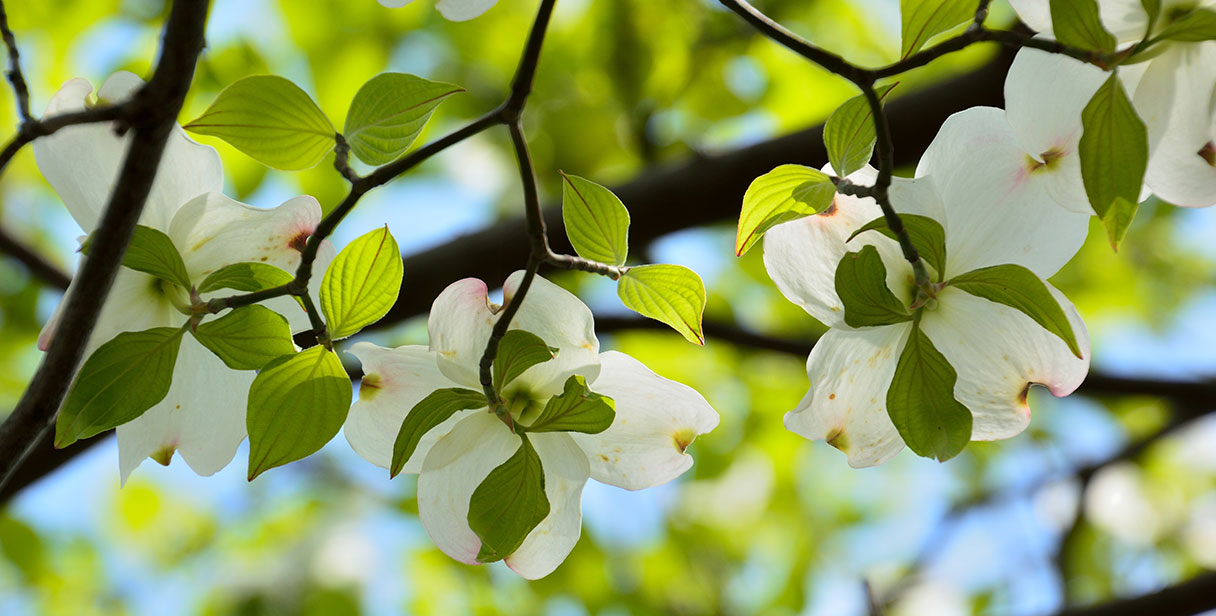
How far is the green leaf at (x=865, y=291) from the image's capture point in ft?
1.00

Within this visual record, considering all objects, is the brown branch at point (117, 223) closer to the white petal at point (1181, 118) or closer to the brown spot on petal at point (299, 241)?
the brown spot on petal at point (299, 241)

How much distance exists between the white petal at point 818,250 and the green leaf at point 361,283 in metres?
0.14

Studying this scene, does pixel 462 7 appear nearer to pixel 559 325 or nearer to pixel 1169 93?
pixel 559 325

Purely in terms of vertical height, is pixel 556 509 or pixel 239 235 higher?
pixel 239 235

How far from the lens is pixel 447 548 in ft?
1.17

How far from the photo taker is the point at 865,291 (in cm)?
31

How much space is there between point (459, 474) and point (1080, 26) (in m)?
0.25

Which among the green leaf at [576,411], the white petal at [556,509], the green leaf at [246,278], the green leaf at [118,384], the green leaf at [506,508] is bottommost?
the white petal at [556,509]

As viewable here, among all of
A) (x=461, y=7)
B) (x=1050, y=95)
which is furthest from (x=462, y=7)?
(x=1050, y=95)

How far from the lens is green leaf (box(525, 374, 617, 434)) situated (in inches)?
12.3

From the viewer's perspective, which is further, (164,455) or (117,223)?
(164,455)

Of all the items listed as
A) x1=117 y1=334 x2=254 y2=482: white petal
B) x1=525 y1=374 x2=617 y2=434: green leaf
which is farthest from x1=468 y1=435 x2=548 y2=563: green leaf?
x1=117 y1=334 x2=254 y2=482: white petal

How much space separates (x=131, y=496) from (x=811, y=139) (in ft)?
5.36

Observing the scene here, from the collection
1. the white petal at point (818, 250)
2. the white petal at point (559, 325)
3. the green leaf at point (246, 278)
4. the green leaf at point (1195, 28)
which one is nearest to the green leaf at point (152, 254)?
the green leaf at point (246, 278)
